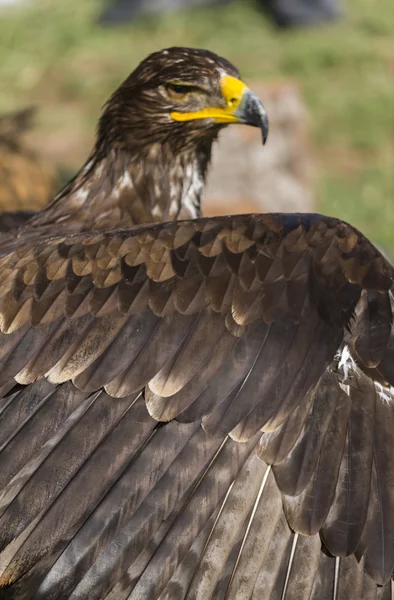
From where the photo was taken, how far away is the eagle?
3.33 m

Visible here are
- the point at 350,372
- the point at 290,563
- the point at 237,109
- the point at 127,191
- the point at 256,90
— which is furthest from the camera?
the point at 256,90

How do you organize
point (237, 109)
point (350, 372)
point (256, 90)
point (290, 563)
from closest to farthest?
point (290, 563) → point (350, 372) → point (237, 109) → point (256, 90)

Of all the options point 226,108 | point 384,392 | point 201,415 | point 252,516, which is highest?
point 226,108

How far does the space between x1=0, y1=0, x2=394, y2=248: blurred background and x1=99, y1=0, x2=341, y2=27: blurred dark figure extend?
88 millimetres

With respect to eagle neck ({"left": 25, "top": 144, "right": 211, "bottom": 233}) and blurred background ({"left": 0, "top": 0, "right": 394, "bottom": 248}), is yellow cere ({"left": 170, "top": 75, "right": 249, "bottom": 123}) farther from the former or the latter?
blurred background ({"left": 0, "top": 0, "right": 394, "bottom": 248})

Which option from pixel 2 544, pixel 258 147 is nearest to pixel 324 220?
pixel 2 544

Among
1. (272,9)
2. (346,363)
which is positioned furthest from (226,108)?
(272,9)

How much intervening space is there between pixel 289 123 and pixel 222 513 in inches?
268

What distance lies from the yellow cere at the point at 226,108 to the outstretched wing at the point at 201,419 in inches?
42.3

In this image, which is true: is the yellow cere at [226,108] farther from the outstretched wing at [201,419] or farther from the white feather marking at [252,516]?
the white feather marking at [252,516]

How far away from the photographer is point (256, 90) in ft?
32.0

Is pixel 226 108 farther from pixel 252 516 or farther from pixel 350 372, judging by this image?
pixel 252 516

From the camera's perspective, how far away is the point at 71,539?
332cm

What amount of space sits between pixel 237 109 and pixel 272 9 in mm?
11153
